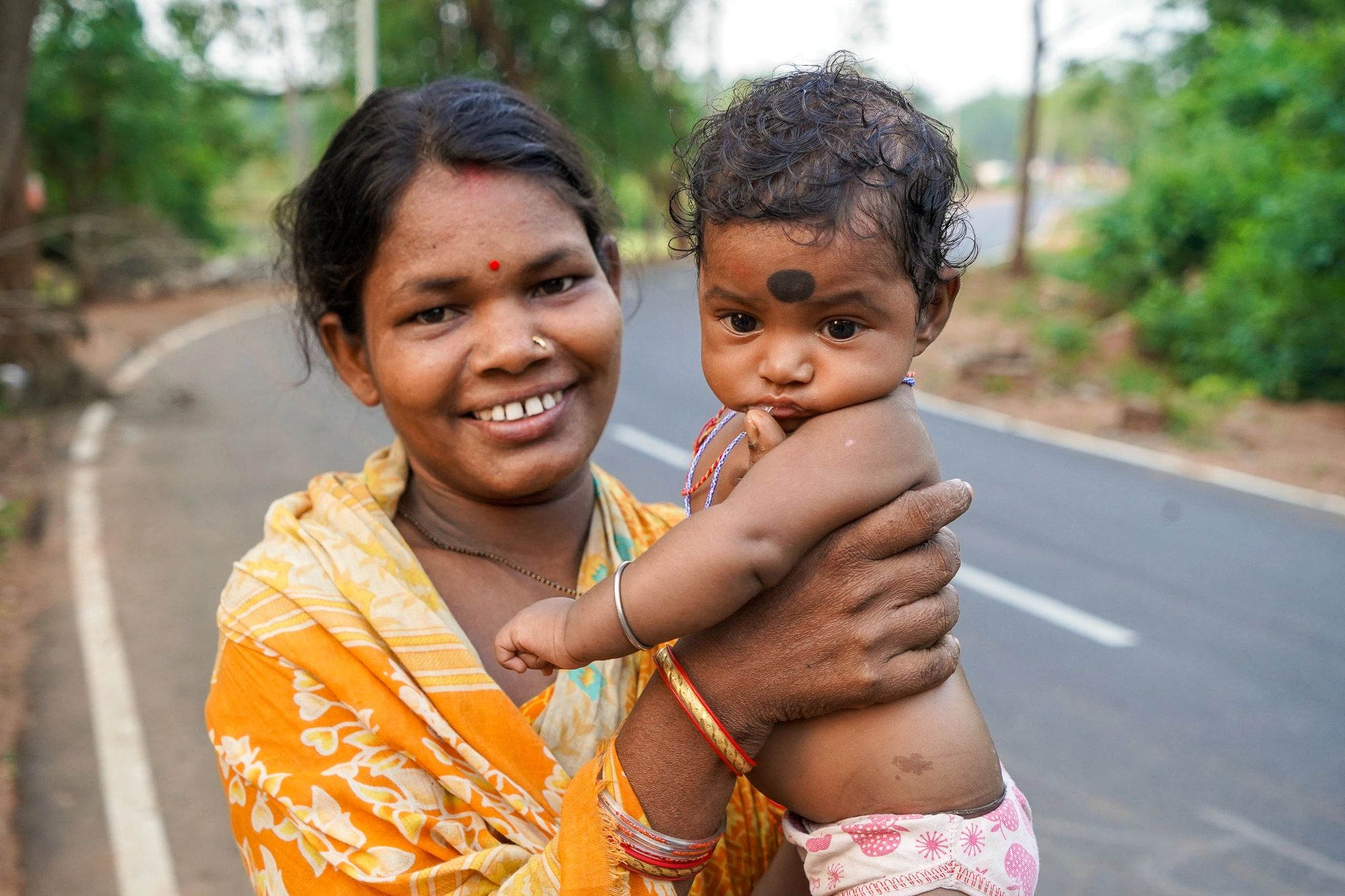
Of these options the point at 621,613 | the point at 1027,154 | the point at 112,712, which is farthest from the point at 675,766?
the point at 1027,154

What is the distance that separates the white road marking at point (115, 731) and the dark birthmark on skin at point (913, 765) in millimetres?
3038

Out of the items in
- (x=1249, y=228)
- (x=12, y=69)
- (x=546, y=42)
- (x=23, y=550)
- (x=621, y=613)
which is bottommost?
(x=23, y=550)

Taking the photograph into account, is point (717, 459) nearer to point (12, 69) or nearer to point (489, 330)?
point (489, 330)

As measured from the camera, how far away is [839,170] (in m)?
1.48

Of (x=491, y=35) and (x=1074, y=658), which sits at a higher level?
(x=491, y=35)

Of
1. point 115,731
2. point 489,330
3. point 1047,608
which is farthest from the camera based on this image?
point 1047,608

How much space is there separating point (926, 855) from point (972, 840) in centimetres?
6

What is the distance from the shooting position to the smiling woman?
1452 mm

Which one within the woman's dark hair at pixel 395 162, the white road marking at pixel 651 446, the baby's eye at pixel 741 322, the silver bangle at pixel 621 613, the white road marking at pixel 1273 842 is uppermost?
the woman's dark hair at pixel 395 162

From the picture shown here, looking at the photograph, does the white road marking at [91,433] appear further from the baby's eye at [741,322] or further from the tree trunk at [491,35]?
the tree trunk at [491,35]

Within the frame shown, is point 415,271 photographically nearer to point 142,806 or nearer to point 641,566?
point 641,566

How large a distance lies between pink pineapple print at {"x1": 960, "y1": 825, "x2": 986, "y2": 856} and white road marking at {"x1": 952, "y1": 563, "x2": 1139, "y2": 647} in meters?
4.53

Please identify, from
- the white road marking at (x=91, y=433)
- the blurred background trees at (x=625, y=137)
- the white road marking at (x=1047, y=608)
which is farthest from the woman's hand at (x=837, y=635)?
the white road marking at (x=91, y=433)

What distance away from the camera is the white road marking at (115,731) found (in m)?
3.83
